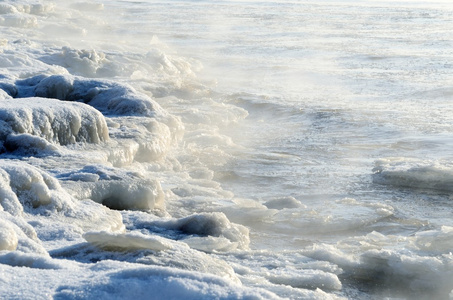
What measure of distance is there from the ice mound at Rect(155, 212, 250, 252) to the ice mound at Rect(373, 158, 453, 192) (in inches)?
118

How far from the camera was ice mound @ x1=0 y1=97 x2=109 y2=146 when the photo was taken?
6.63 meters

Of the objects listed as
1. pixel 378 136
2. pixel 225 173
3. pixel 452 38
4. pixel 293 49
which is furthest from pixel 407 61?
pixel 225 173

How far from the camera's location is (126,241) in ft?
12.2

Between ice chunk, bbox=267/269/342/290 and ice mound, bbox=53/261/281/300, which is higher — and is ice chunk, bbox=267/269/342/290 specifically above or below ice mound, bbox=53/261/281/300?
below

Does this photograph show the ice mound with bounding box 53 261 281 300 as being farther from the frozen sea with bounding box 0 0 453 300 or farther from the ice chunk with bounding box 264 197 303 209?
the ice chunk with bounding box 264 197 303 209

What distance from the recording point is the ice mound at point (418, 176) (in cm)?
779

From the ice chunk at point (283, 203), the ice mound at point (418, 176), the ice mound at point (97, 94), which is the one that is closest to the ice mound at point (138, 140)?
the ice mound at point (97, 94)

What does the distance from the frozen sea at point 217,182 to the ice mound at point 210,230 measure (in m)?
0.01

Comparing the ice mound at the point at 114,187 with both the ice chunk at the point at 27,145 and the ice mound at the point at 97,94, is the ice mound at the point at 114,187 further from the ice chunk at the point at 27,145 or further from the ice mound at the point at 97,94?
the ice mound at the point at 97,94

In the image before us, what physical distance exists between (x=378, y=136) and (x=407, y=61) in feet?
37.1

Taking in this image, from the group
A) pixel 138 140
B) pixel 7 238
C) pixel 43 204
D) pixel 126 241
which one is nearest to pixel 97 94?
pixel 138 140

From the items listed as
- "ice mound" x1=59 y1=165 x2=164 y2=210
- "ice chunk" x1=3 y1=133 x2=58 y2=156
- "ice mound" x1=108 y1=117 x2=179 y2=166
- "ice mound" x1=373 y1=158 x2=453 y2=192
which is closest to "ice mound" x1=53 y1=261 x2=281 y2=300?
"ice mound" x1=59 y1=165 x2=164 y2=210

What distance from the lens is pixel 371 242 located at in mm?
5797

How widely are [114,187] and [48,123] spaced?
1.46 m
